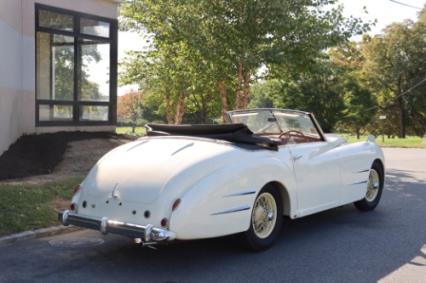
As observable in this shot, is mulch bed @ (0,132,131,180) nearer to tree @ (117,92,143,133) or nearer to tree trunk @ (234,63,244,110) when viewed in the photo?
tree trunk @ (234,63,244,110)

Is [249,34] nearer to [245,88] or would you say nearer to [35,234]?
[245,88]

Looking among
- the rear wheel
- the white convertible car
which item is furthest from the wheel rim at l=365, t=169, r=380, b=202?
the white convertible car

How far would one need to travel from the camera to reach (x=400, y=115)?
175 ft

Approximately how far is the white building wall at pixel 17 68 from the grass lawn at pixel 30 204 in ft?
10.5

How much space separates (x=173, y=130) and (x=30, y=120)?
703 centimetres

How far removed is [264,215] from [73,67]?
9.09 m

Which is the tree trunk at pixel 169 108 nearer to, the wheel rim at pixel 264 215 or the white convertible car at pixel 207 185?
the white convertible car at pixel 207 185

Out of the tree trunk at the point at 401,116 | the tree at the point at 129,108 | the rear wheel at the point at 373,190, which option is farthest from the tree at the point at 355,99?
the rear wheel at the point at 373,190

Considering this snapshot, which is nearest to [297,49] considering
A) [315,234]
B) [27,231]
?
[315,234]

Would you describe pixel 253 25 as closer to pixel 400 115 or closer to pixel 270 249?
pixel 270 249

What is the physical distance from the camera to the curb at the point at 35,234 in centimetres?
614

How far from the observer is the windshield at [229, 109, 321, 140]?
7363 mm

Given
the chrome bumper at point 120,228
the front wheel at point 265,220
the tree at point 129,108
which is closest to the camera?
the chrome bumper at point 120,228

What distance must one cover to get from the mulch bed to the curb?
337 cm
